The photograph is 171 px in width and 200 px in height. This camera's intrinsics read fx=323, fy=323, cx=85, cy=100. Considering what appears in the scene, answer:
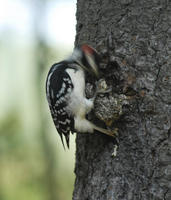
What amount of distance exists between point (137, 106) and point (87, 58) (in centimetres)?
65

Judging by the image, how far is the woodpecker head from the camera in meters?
2.44

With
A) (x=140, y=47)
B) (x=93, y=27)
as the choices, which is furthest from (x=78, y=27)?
(x=140, y=47)

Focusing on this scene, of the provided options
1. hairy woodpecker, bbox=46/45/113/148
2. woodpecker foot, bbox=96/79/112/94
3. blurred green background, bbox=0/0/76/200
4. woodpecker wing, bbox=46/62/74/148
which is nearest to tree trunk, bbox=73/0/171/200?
woodpecker foot, bbox=96/79/112/94

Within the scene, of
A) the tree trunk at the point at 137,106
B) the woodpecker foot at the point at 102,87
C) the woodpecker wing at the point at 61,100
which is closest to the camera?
the tree trunk at the point at 137,106

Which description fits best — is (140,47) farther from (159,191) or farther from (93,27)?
(159,191)

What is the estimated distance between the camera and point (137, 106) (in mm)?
2166

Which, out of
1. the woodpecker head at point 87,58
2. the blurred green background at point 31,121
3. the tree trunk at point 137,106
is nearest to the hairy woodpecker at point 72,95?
the woodpecker head at point 87,58

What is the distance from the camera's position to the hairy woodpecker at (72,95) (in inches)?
98.8

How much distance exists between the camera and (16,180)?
26.8ft

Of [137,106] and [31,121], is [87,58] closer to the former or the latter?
[137,106]

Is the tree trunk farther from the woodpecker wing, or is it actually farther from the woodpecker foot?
the woodpecker wing

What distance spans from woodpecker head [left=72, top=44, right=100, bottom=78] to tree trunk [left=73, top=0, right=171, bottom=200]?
0.09 m

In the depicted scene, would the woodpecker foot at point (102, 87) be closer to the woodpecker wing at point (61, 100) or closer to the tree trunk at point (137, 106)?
the tree trunk at point (137, 106)

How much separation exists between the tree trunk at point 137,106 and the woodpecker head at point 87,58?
93 millimetres
